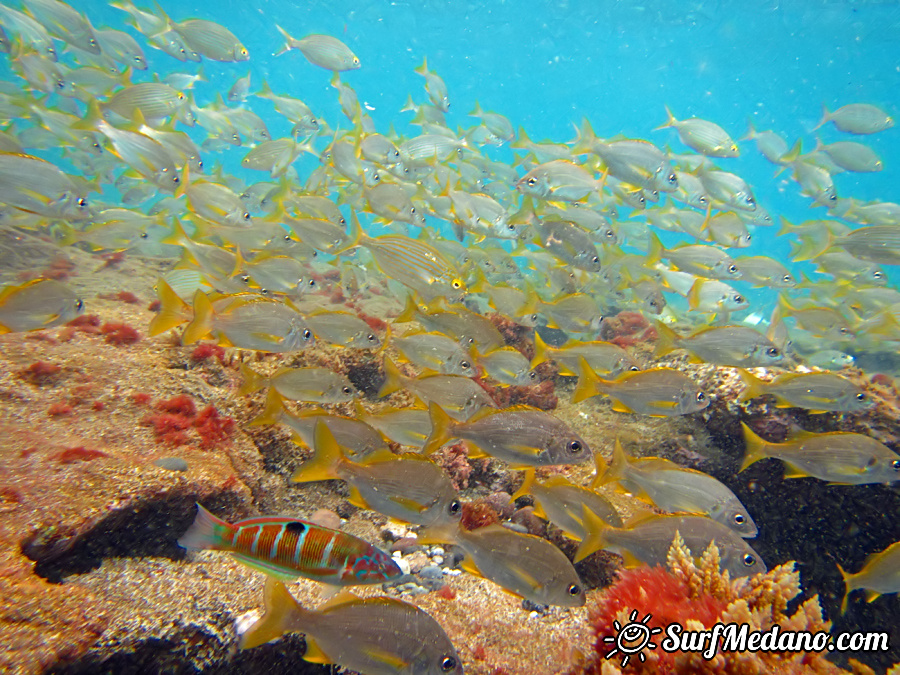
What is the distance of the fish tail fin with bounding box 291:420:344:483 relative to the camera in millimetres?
2586

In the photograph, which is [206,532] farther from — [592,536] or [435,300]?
[435,300]

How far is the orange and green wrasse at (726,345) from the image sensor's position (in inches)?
175

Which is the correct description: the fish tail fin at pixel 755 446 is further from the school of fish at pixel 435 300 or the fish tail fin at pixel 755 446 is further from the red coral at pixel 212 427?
the red coral at pixel 212 427

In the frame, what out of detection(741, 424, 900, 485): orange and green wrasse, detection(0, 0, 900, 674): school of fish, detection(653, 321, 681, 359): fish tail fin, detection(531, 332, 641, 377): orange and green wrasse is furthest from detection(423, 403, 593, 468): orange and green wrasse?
detection(653, 321, 681, 359): fish tail fin

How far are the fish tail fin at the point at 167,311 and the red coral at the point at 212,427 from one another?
102cm

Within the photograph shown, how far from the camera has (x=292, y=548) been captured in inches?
75.4

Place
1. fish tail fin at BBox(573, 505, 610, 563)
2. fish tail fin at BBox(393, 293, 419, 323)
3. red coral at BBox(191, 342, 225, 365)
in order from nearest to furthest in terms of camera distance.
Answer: fish tail fin at BBox(573, 505, 610, 563), fish tail fin at BBox(393, 293, 419, 323), red coral at BBox(191, 342, 225, 365)

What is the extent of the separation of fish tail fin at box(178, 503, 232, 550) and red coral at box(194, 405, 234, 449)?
2.31m

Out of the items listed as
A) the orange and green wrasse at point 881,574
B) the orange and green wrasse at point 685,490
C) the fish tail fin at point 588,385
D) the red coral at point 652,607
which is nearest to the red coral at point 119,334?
the fish tail fin at point 588,385

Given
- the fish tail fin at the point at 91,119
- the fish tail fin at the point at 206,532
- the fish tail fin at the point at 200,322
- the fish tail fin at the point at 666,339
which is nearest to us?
the fish tail fin at the point at 206,532

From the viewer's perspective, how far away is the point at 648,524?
2.95 metres

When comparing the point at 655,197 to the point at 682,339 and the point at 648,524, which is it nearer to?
the point at 682,339

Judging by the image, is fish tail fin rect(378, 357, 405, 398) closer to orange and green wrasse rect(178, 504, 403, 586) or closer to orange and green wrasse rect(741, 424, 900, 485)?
orange and green wrasse rect(178, 504, 403, 586)

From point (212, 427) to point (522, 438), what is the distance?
10.3ft
